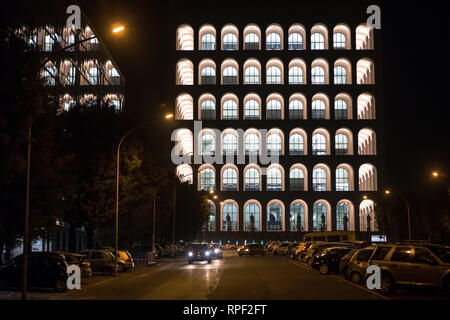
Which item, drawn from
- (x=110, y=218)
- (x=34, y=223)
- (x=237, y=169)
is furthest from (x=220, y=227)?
(x=34, y=223)

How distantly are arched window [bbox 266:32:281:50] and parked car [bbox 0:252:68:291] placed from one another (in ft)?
306

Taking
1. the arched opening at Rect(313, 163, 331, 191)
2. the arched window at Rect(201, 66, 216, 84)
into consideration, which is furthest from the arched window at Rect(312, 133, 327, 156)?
the arched window at Rect(201, 66, 216, 84)

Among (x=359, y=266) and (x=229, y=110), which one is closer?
(x=359, y=266)

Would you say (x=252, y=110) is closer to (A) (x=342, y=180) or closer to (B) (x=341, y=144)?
(B) (x=341, y=144)

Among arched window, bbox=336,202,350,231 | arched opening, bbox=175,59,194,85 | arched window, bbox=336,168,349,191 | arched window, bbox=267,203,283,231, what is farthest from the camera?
arched opening, bbox=175,59,194,85

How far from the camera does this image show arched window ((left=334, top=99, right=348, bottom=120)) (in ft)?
344

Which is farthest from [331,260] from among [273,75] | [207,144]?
[273,75]

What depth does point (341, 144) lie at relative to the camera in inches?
4087

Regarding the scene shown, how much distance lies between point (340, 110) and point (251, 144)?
703 inches

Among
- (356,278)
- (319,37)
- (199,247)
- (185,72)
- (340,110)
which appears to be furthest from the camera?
(185,72)

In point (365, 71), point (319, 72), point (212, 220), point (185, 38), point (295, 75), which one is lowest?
point (212, 220)

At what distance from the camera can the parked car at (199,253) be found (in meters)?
42.6

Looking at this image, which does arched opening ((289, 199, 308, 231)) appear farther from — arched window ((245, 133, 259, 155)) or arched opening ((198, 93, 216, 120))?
arched opening ((198, 93, 216, 120))

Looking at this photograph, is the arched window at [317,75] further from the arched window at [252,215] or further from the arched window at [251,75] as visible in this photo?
the arched window at [252,215]
